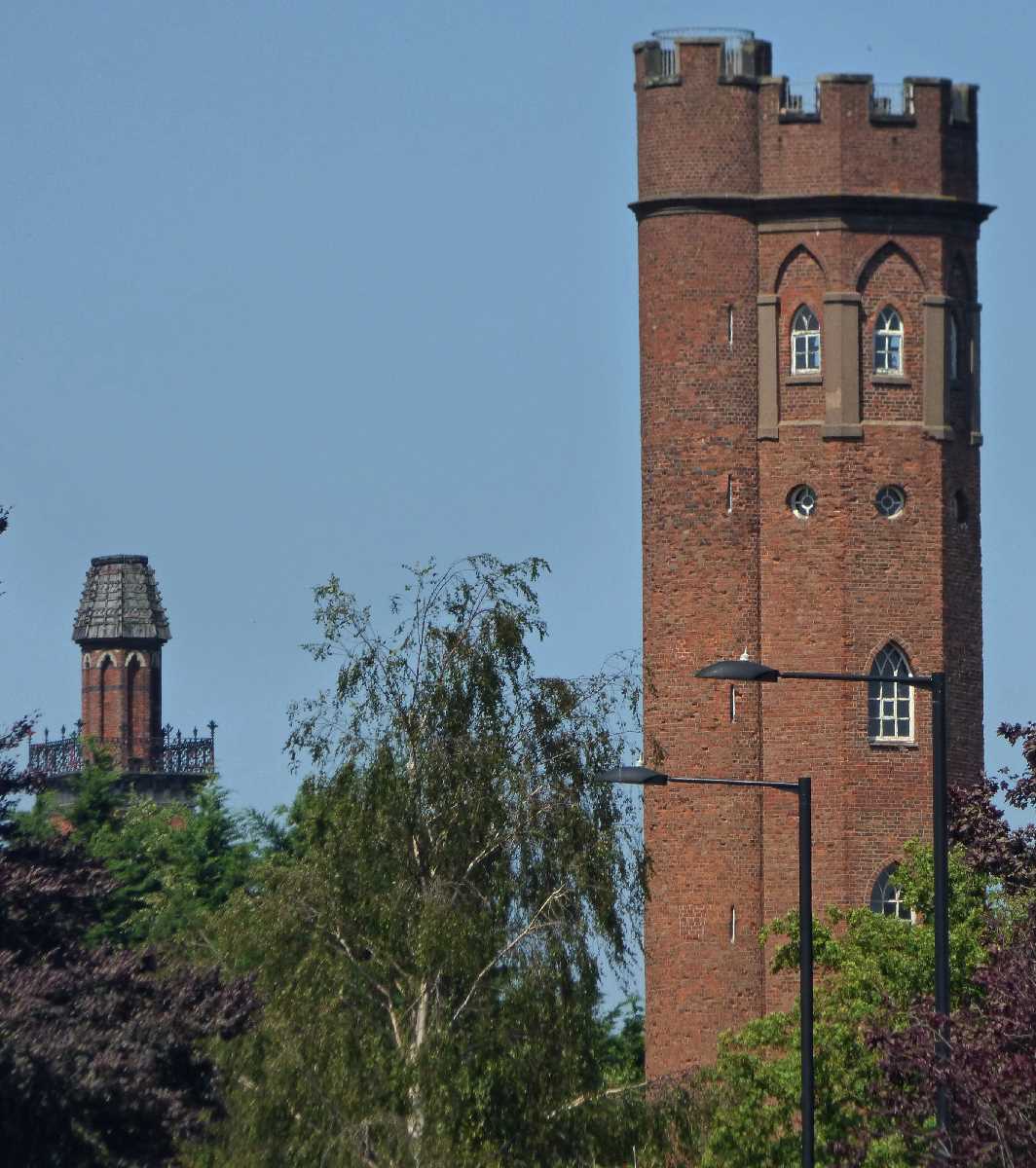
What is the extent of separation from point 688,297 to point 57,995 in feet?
108

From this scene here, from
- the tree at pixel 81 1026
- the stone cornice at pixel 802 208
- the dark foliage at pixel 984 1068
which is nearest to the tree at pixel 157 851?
the stone cornice at pixel 802 208

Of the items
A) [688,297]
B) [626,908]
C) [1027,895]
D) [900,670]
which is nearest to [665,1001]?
[900,670]

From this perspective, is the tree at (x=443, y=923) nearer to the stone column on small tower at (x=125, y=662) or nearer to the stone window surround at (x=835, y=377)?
the stone window surround at (x=835, y=377)

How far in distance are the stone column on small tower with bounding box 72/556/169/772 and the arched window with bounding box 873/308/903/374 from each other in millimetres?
61897

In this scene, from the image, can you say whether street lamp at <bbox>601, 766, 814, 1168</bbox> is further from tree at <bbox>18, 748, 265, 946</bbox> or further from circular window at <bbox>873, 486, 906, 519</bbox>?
tree at <bbox>18, 748, 265, 946</bbox>

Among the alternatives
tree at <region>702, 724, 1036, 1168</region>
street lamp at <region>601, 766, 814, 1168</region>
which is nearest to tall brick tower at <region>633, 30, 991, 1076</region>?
tree at <region>702, 724, 1036, 1168</region>

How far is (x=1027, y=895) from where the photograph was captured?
40.9 meters

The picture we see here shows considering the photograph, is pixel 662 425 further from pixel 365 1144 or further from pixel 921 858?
pixel 365 1144

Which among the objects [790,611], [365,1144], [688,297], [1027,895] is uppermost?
[688,297]

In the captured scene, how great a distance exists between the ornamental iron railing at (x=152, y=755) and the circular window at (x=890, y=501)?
197 ft

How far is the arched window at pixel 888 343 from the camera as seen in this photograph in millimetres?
70250

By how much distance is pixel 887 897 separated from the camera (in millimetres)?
68750

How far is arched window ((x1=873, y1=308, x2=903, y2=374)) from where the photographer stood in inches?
2766

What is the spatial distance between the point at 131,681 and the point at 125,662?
0.70m
